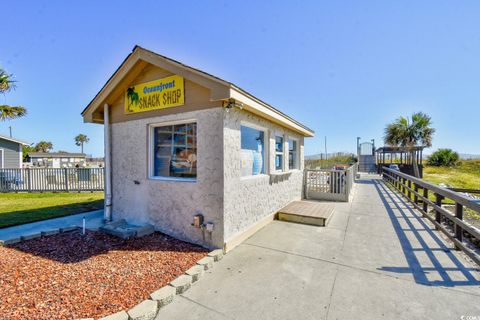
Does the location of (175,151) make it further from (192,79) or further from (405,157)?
(405,157)

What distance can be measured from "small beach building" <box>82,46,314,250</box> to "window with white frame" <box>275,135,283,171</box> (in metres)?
0.59

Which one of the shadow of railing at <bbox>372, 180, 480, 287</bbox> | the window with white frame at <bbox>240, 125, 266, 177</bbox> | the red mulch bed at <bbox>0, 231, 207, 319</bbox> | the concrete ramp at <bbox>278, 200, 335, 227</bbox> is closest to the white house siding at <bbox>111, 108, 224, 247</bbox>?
the red mulch bed at <bbox>0, 231, 207, 319</bbox>

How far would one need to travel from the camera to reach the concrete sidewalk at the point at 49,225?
4.68m

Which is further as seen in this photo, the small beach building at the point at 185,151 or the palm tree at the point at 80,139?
the palm tree at the point at 80,139

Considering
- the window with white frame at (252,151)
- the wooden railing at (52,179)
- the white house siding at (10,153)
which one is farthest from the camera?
the white house siding at (10,153)

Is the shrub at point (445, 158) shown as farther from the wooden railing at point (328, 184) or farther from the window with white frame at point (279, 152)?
the window with white frame at point (279, 152)

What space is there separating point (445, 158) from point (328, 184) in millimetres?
39059

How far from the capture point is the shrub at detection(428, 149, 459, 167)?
34.4m

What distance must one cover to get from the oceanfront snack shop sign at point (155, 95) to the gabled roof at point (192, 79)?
328 millimetres

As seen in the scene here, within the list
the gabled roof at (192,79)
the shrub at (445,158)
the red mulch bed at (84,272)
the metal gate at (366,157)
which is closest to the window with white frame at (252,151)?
the gabled roof at (192,79)

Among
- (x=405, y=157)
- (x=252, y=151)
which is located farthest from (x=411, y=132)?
(x=252, y=151)

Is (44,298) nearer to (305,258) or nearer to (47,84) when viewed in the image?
(305,258)

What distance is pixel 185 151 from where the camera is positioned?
4.77 m

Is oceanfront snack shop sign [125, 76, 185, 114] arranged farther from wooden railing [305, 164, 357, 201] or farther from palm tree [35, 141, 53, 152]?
palm tree [35, 141, 53, 152]
